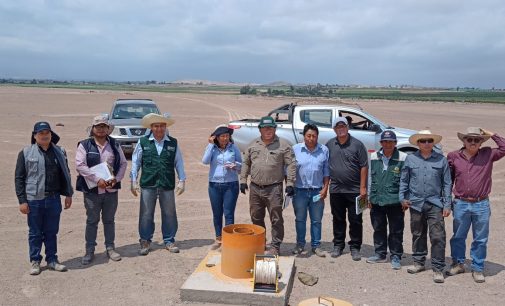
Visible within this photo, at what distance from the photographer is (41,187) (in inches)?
220

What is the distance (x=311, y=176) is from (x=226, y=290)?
6.41 ft

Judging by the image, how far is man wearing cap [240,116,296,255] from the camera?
6.09m

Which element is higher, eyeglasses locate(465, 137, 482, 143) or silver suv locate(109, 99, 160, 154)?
eyeglasses locate(465, 137, 482, 143)

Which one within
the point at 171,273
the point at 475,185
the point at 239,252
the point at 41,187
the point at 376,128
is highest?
the point at 376,128

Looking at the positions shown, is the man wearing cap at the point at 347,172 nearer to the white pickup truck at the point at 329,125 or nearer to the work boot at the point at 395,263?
the work boot at the point at 395,263

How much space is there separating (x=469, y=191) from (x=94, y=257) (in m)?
4.81

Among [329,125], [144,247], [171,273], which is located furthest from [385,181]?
[329,125]

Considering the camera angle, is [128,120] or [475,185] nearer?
[475,185]

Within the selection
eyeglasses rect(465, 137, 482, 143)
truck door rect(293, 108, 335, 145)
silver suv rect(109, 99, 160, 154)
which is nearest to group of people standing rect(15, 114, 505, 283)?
eyeglasses rect(465, 137, 482, 143)

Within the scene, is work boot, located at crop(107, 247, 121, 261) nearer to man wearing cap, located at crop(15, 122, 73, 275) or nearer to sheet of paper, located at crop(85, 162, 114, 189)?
man wearing cap, located at crop(15, 122, 73, 275)

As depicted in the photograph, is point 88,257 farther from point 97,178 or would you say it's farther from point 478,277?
point 478,277

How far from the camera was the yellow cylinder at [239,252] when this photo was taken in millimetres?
5430

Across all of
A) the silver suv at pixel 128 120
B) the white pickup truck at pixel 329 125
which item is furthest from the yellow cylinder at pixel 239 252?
the silver suv at pixel 128 120

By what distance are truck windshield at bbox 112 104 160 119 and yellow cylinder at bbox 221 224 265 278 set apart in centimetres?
994
